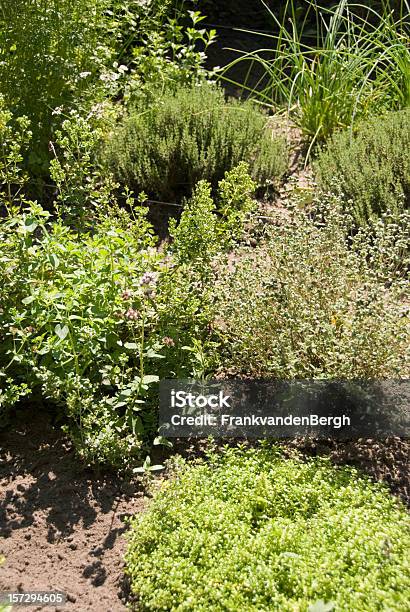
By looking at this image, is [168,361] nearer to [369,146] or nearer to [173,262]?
[173,262]

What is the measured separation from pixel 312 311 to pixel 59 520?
132 centimetres

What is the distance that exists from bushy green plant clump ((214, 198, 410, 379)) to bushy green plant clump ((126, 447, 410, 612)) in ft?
1.50

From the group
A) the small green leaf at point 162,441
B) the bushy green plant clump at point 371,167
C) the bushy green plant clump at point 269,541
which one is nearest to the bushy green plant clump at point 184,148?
the bushy green plant clump at point 371,167

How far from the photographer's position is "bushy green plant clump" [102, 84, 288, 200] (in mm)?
4652

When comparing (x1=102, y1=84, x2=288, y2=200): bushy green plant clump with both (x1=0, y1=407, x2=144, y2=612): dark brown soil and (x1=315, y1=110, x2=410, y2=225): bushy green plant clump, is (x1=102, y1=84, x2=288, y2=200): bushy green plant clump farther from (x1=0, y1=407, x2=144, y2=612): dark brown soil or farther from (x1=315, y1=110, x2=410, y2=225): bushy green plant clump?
(x1=0, y1=407, x2=144, y2=612): dark brown soil

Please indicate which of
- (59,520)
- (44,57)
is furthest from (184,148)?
(59,520)

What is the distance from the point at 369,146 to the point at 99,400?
2516mm

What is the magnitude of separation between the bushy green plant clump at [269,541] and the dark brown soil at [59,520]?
15 cm

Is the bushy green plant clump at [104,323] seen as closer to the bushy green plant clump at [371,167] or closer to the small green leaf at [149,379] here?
the small green leaf at [149,379]

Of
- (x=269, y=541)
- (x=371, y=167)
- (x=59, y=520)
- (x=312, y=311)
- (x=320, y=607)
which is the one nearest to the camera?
(x=320, y=607)

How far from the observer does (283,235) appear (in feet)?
12.0

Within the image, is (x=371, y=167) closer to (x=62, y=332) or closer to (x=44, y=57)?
(x=44, y=57)

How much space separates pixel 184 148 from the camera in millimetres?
4660

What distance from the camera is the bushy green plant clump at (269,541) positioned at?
2.32m
